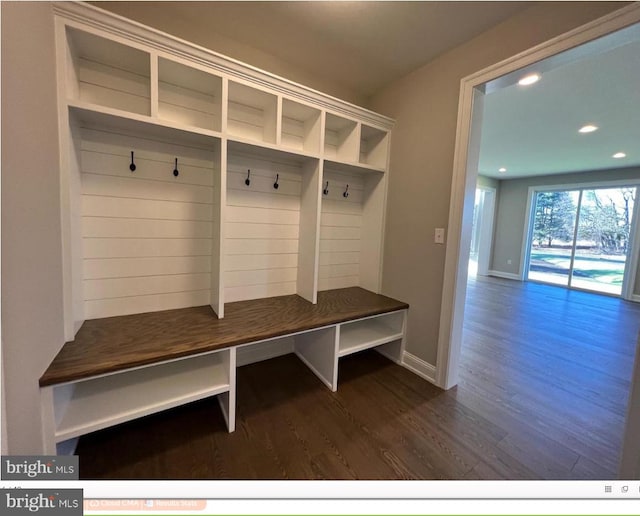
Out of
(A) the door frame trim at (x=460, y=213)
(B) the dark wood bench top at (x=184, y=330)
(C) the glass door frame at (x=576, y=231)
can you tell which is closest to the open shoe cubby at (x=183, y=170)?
(B) the dark wood bench top at (x=184, y=330)

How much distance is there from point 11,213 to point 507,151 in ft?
18.5

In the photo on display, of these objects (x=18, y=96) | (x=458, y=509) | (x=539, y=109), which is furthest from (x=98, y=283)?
(x=539, y=109)

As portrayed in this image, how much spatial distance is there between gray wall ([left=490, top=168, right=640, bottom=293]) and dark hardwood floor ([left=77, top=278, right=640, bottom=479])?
180 inches

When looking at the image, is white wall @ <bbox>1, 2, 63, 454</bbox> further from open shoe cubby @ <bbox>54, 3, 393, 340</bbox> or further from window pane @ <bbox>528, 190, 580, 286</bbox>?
window pane @ <bbox>528, 190, 580, 286</bbox>

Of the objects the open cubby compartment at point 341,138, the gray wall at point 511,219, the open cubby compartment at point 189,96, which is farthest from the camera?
the gray wall at point 511,219

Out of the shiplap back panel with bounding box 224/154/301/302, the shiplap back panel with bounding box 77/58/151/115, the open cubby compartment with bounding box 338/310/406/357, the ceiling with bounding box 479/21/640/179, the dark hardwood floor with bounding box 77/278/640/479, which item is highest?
the ceiling with bounding box 479/21/640/179

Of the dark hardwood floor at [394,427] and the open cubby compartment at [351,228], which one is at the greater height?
the open cubby compartment at [351,228]

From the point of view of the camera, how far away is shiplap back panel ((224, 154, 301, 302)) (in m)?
1.95

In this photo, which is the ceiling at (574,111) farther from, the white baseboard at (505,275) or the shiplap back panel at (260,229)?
the white baseboard at (505,275)

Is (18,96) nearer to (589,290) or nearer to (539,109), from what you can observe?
(539,109)

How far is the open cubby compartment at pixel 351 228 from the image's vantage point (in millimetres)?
2381

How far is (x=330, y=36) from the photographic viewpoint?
172cm

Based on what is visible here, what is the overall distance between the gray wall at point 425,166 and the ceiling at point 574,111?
26cm

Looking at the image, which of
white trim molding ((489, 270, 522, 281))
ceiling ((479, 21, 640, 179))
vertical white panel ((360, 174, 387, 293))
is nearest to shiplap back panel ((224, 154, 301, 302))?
vertical white panel ((360, 174, 387, 293))
